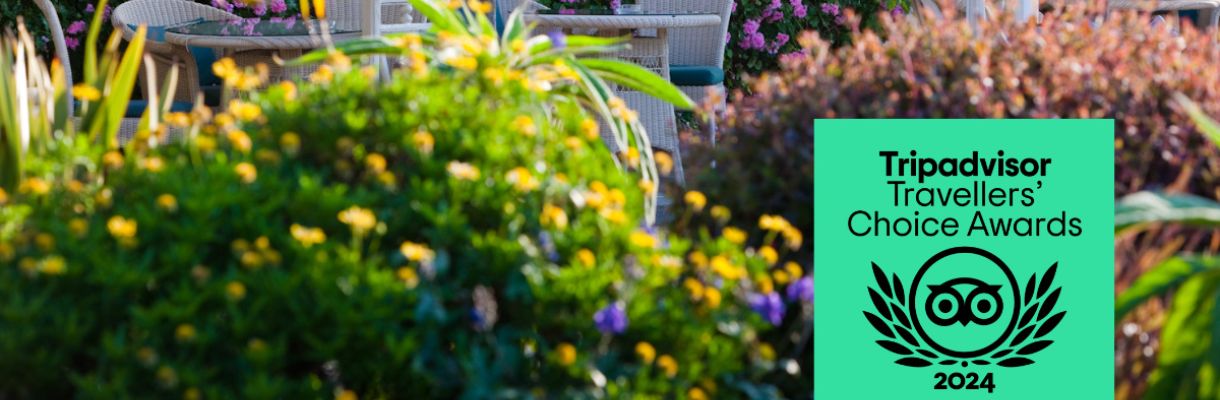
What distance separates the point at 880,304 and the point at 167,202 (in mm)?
827

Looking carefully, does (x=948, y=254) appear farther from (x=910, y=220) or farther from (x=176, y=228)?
(x=176, y=228)

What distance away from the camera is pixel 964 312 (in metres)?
1.74

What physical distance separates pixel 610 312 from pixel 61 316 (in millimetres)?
553

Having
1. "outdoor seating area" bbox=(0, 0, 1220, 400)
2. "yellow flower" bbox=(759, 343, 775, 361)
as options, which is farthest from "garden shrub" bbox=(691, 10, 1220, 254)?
"yellow flower" bbox=(759, 343, 775, 361)

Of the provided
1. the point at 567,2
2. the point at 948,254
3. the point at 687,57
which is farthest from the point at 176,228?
the point at 567,2

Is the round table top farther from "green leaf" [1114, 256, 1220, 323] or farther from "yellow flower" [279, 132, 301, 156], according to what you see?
"green leaf" [1114, 256, 1220, 323]

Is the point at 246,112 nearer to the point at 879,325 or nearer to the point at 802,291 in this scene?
the point at 802,291

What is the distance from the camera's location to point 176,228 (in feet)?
4.92

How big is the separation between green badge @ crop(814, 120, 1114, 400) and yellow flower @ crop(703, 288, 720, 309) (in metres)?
0.20

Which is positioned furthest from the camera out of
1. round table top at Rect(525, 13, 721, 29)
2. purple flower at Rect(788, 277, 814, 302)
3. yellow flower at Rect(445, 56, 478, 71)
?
round table top at Rect(525, 13, 721, 29)

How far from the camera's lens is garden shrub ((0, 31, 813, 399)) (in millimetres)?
1431

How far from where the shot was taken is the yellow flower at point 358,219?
147cm

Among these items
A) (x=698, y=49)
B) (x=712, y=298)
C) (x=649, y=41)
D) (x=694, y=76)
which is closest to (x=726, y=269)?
(x=712, y=298)

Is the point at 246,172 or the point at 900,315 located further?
the point at 900,315
